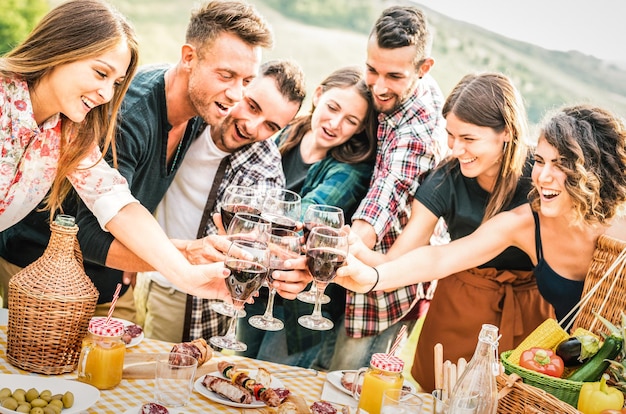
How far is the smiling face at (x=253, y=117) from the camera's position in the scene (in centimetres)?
310

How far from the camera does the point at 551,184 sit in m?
2.68

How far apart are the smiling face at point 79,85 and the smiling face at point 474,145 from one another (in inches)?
52.7

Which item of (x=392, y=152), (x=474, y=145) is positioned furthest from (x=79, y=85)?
(x=474, y=145)

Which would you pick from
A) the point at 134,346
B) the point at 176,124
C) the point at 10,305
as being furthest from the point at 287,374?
the point at 176,124

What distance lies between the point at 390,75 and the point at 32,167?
1.53m

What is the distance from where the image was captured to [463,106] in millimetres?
2945

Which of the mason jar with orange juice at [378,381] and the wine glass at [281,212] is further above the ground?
the wine glass at [281,212]

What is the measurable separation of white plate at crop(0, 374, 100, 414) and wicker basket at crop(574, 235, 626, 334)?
1581 mm

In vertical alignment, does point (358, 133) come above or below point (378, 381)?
above

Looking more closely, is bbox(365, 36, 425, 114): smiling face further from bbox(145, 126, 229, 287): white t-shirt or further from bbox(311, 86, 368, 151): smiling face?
bbox(145, 126, 229, 287): white t-shirt

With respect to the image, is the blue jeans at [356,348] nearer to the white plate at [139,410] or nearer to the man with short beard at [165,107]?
the man with short beard at [165,107]

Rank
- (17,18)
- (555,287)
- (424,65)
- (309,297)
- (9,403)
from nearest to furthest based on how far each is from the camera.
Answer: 1. (9,403)
2. (309,297)
3. (555,287)
4. (424,65)
5. (17,18)

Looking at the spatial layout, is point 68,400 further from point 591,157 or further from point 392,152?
point 591,157

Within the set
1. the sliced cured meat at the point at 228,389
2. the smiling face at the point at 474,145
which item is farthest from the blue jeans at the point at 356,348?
the sliced cured meat at the point at 228,389
